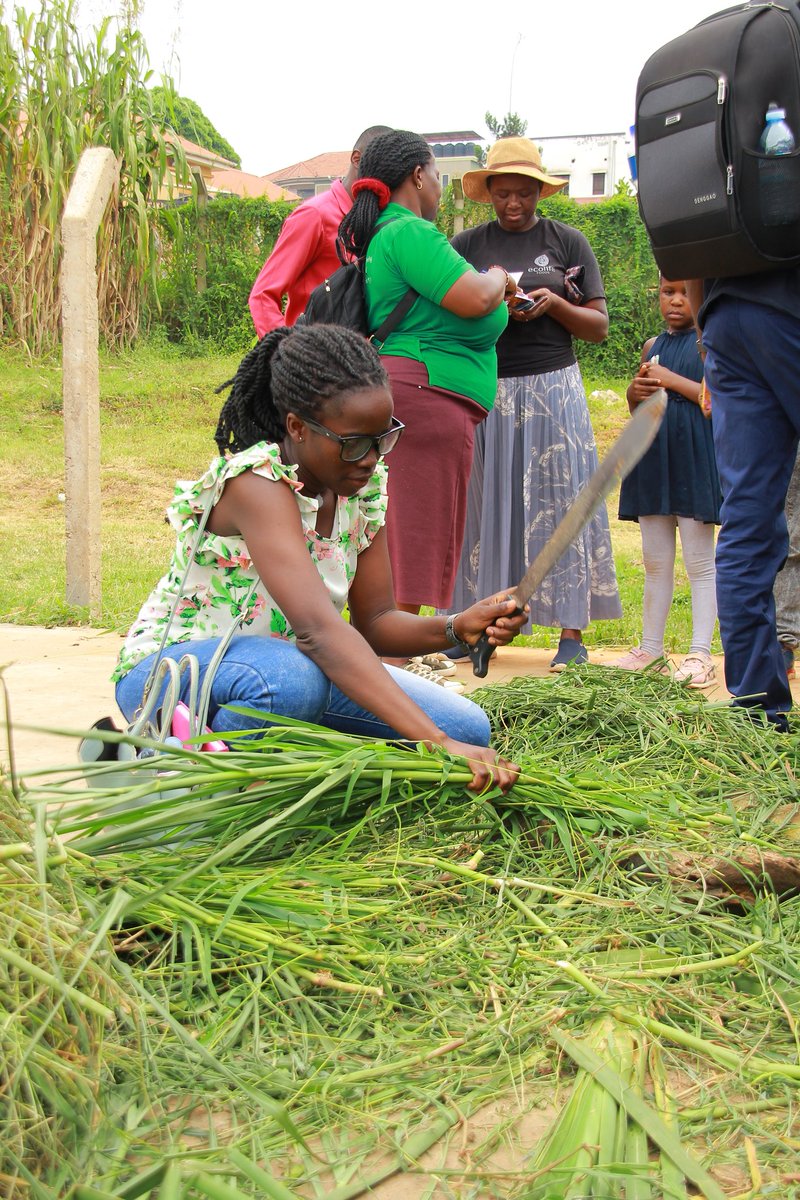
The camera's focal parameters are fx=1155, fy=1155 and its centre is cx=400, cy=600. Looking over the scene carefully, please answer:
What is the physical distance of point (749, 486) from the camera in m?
3.07

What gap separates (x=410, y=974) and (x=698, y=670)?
239 centimetres

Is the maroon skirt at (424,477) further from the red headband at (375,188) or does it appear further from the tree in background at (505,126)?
the tree in background at (505,126)

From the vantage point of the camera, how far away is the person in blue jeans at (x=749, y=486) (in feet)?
9.98

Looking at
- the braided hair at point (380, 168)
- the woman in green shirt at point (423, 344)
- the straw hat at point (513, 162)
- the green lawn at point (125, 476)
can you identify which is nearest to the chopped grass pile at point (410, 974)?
the woman in green shirt at point (423, 344)

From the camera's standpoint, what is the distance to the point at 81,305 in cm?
520

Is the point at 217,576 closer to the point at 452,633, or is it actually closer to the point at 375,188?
the point at 452,633

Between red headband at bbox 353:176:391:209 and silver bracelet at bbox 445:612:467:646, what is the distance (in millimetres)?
1675

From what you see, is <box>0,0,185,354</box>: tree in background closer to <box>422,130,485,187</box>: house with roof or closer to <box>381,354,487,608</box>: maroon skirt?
<box>381,354,487,608</box>: maroon skirt

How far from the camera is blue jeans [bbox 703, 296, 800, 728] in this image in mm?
3055

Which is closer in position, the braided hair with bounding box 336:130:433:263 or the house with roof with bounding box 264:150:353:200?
the braided hair with bounding box 336:130:433:263

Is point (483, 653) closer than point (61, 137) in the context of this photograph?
Yes

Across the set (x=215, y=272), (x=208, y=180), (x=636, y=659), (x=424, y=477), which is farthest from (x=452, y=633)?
(x=208, y=180)

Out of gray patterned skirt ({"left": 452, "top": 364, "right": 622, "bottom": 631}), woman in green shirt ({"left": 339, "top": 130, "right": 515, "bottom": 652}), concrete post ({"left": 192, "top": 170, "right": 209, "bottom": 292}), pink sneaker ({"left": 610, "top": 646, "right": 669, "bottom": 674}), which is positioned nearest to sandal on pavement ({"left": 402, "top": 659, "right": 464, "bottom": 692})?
woman in green shirt ({"left": 339, "top": 130, "right": 515, "bottom": 652})

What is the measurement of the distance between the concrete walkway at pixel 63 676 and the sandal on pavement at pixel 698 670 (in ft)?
0.18
